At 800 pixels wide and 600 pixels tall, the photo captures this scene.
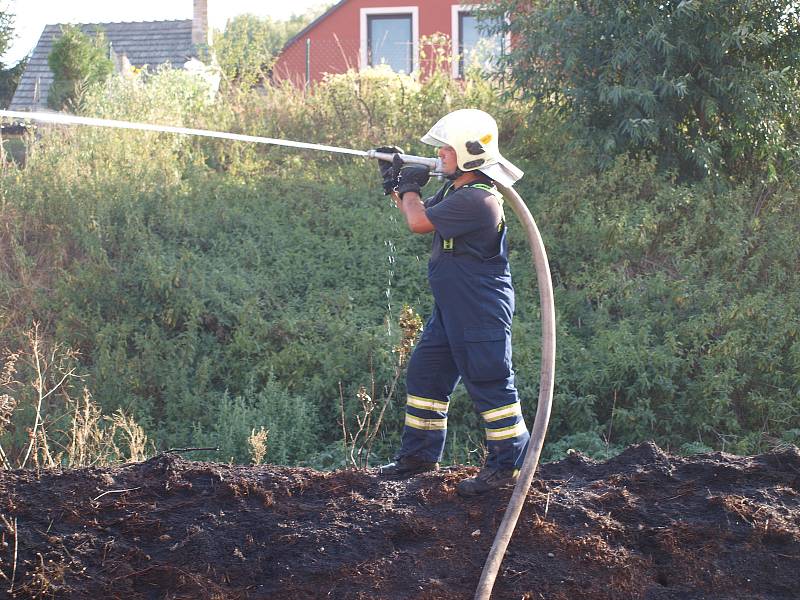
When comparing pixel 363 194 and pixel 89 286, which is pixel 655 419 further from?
pixel 89 286

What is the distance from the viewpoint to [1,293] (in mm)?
8883

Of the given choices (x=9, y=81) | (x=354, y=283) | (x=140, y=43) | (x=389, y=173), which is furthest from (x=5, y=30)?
(x=389, y=173)

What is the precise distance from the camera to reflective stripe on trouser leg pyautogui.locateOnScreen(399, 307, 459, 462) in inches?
183

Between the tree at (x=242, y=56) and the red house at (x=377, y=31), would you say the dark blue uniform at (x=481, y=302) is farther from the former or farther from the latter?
the red house at (x=377, y=31)

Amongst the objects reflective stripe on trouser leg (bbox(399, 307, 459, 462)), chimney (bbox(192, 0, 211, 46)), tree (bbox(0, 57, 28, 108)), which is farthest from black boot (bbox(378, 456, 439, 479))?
chimney (bbox(192, 0, 211, 46))

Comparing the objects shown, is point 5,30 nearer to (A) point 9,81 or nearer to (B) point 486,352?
(A) point 9,81

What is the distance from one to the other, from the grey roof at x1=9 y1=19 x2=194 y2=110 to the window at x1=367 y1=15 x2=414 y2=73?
401 cm

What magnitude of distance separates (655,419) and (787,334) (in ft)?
4.96

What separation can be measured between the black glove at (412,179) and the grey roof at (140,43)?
16739mm

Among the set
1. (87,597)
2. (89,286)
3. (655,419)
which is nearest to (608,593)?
(87,597)

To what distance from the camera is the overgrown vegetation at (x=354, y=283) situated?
7406 mm

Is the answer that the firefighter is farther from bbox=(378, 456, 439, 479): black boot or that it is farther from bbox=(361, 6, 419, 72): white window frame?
bbox=(361, 6, 419, 72): white window frame

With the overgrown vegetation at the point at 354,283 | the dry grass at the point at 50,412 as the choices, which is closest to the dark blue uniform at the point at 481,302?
the overgrown vegetation at the point at 354,283

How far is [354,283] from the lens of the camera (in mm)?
8883
